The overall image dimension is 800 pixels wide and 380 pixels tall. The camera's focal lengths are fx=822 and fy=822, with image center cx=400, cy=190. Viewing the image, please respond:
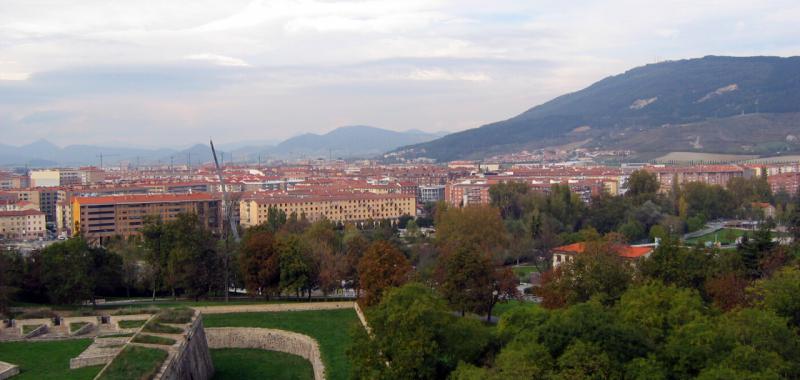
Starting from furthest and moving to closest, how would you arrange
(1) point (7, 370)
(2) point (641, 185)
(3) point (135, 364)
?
(2) point (641, 185) → (1) point (7, 370) → (3) point (135, 364)

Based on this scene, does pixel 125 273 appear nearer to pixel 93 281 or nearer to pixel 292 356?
pixel 93 281

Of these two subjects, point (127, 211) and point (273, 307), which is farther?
point (127, 211)

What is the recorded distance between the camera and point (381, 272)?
837 inches

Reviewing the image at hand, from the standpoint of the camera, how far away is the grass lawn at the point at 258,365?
17.5 m

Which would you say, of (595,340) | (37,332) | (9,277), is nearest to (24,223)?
(9,277)

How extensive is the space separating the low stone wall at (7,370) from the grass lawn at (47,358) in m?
0.12

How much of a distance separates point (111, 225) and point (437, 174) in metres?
45.8

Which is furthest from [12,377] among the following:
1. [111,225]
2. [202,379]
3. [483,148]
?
[483,148]

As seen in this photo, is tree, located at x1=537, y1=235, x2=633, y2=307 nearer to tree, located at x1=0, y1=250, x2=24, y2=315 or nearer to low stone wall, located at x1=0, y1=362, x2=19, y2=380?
low stone wall, located at x1=0, y1=362, x2=19, y2=380

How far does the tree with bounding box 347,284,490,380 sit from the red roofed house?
13.8m

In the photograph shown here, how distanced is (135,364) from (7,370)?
310 cm

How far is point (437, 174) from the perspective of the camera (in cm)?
9175

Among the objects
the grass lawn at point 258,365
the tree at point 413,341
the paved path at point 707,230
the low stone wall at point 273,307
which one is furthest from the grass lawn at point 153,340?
the paved path at point 707,230

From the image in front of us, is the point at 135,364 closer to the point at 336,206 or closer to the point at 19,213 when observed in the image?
the point at 19,213
